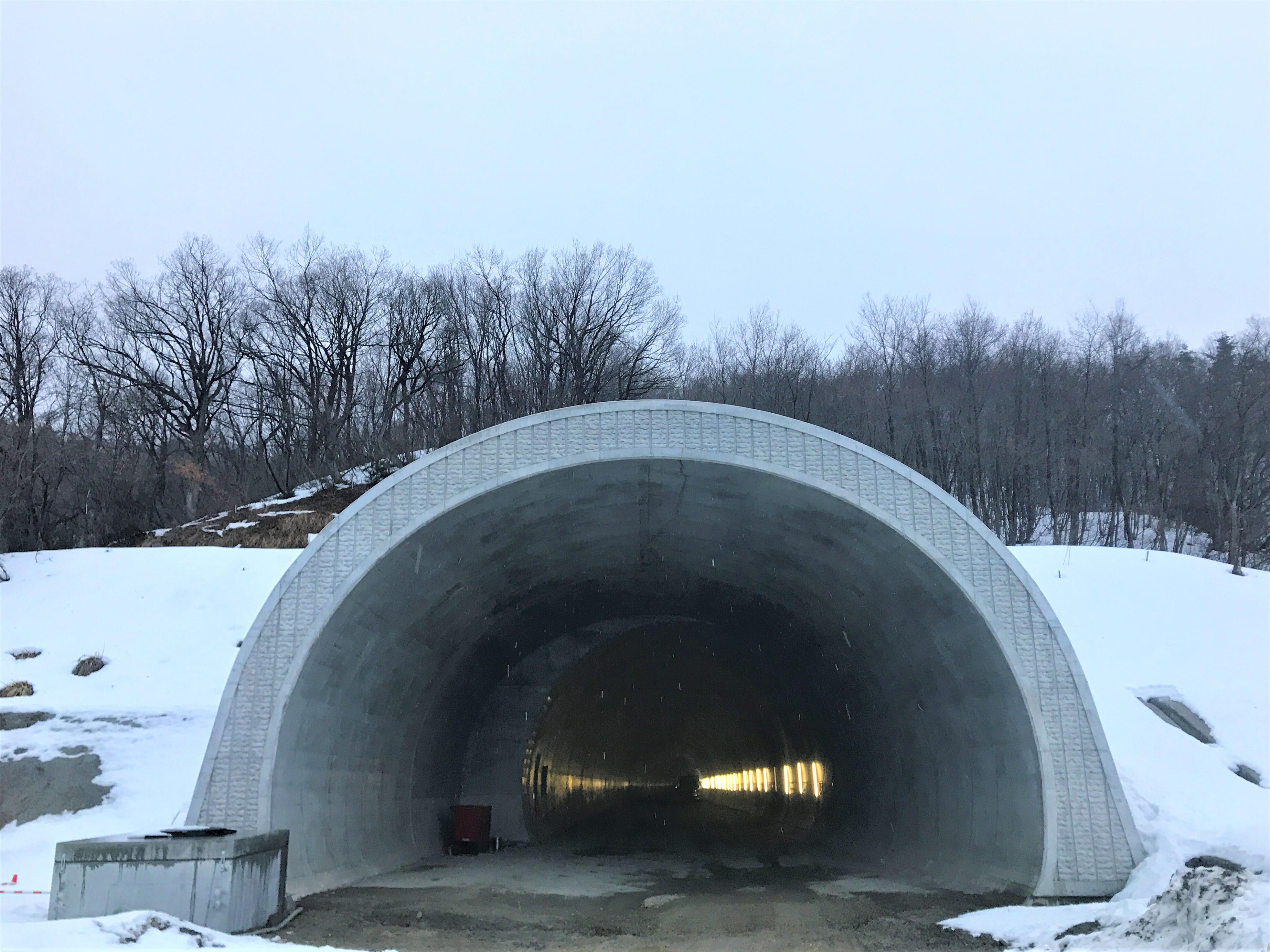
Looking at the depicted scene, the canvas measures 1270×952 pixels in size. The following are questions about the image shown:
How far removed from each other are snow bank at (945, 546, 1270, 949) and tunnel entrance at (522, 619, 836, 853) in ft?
18.9

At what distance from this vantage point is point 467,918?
1120 centimetres

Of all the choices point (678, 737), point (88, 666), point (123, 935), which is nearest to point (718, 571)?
point (123, 935)

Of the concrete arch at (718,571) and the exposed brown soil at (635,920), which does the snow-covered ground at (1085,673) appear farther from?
the concrete arch at (718,571)

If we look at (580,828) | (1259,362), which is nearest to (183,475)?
(580,828)

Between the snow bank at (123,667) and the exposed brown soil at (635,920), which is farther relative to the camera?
the snow bank at (123,667)

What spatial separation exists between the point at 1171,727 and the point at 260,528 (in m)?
23.6

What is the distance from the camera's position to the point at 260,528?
29.5 metres

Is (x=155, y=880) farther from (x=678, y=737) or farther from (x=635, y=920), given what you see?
(x=678, y=737)

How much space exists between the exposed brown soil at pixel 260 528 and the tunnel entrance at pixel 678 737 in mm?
9106

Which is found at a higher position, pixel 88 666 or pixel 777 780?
pixel 88 666

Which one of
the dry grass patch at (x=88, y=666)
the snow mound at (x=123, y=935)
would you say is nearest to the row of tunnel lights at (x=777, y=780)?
the dry grass patch at (x=88, y=666)

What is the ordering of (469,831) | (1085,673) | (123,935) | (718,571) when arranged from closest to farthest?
(123,935) → (1085,673) → (718,571) → (469,831)

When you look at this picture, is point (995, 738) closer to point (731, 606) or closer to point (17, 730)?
point (731, 606)

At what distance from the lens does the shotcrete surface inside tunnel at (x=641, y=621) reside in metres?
12.5
